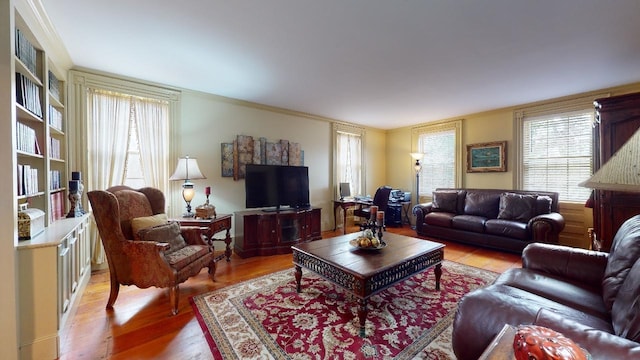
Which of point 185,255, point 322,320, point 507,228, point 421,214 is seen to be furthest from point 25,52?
point 507,228

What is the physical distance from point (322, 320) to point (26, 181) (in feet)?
8.36

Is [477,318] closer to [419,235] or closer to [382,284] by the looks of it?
[382,284]

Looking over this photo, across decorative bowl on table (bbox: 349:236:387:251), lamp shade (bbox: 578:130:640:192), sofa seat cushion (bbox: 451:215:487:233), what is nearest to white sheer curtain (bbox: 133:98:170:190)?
decorative bowl on table (bbox: 349:236:387:251)

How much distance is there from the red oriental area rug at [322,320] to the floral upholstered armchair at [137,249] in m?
0.37

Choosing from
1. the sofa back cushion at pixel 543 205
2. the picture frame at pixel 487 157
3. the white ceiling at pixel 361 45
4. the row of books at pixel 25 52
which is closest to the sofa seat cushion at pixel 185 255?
the row of books at pixel 25 52

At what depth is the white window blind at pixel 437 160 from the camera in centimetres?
545

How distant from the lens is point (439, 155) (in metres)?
5.64

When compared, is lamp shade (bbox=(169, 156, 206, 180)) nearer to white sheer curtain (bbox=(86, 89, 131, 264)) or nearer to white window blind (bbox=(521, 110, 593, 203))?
white sheer curtain (bbox=(86, 89, 131, 264))

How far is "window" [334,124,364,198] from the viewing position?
18.5 ft

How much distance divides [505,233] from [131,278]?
476 cm

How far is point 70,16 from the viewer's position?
2053mm

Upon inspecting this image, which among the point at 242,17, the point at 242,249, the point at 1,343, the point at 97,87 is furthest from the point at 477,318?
the point at 97,87

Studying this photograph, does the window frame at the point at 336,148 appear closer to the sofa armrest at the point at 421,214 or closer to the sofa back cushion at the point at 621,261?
the sofa armrest at the point at 421,214

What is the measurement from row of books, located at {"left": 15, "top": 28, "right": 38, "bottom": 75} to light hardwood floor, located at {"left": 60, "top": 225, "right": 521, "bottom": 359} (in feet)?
6.91
